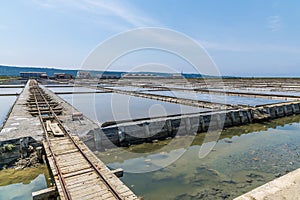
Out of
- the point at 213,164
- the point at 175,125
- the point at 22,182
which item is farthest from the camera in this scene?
the point at 175,125

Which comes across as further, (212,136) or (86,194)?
(212,136)

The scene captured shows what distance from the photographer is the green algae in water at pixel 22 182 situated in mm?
5410

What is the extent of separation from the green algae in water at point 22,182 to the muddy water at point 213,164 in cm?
211

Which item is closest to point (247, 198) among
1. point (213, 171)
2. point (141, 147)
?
point (213, 171)

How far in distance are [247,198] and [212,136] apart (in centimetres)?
771

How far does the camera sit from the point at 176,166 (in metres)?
7.08

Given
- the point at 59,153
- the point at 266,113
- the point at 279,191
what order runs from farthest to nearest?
the point at 266,113
the point at 59,153
the point at 279,191

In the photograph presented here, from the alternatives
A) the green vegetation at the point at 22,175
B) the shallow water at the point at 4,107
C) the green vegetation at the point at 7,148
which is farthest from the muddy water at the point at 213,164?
the shallow water at the point at 4,107

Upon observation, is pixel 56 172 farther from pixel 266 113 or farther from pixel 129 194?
pixel 266 113

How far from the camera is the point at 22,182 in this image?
5895 mm

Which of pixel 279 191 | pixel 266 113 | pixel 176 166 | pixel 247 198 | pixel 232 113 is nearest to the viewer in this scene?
pixel 247 198

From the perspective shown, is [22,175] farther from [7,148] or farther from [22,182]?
[7,148]

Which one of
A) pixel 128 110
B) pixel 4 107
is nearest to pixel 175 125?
pixel 128 110

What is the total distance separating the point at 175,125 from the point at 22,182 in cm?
677
